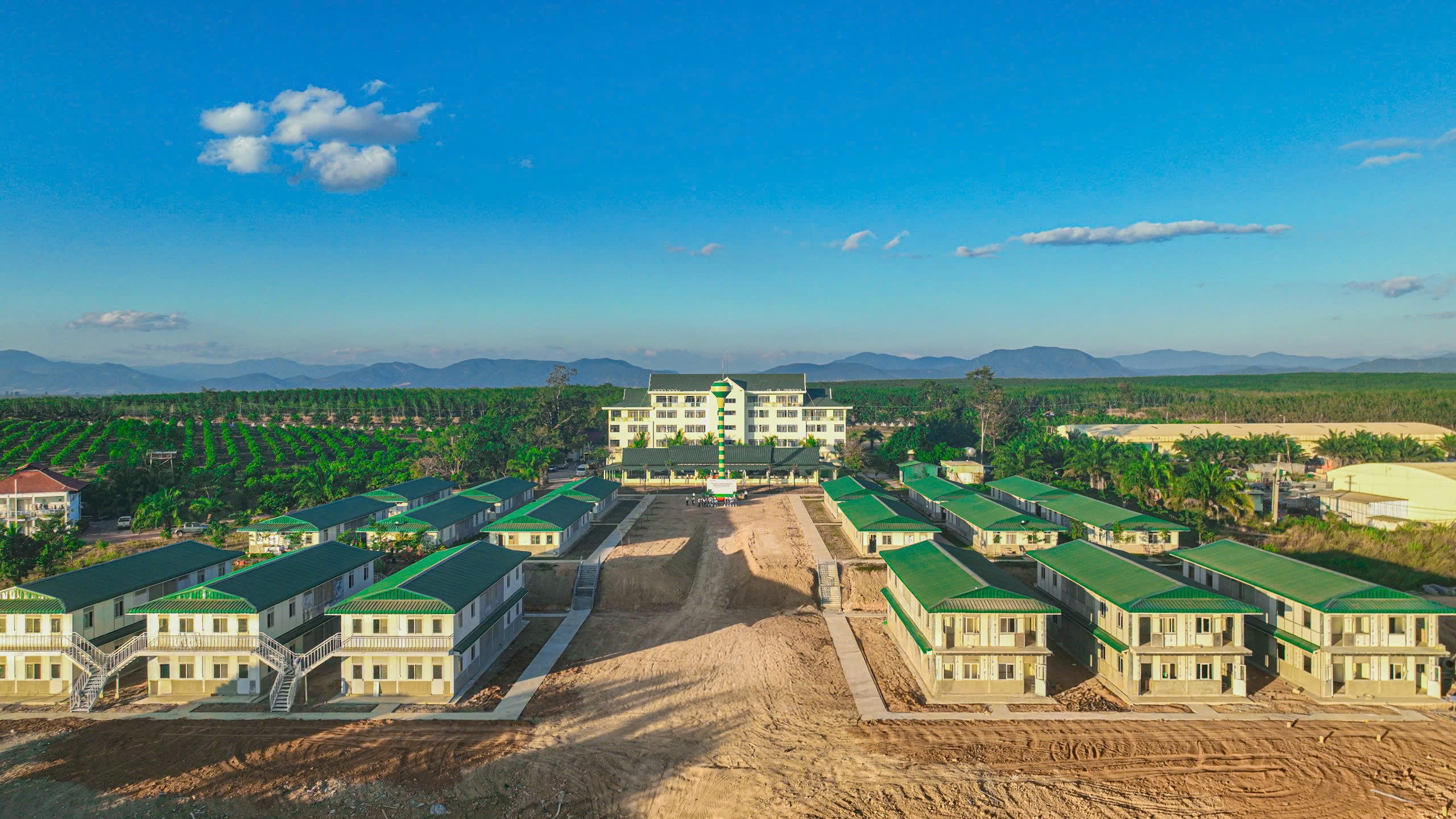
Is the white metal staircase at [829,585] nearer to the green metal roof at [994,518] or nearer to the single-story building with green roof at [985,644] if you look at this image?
the green metal roof at [994,518]

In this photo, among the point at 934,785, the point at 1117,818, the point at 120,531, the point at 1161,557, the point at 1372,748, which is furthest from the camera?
the point at 120,531

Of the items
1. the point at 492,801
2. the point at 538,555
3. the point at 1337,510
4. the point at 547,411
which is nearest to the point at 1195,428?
the point at 1337,510

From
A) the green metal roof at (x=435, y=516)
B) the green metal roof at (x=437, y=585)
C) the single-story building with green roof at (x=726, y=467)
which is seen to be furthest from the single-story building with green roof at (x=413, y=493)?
the green metal roof at (x=437, y=585)

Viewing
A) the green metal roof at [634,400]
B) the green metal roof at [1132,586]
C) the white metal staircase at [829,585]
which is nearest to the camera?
the green metal roof at [1132,586]

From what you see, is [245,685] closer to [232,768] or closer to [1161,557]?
[232,768]

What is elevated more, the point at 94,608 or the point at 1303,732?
the point at 94,608

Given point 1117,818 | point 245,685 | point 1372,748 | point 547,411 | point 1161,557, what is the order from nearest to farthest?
1. point 1117,818
2. point 1372,748
3. point 245,685
4. point 1161,557
5. point 547,411
